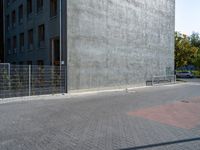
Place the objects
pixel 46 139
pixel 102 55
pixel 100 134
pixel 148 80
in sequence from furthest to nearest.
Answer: pixel 148 80 → pixel 102 55 → pixel 100 134 → pixel 46 139

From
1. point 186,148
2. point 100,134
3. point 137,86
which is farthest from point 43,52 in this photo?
point 186,148

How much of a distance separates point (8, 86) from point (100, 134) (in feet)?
28.8

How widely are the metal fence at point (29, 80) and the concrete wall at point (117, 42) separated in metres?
1.10

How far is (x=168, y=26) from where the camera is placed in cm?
2798

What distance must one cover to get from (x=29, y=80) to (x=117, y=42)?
8834mm

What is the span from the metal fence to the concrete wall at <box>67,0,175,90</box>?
43.2 inches

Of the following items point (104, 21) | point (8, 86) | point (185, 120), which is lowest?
point (185, 120)

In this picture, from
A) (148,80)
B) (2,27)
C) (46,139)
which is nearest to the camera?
(46,139)

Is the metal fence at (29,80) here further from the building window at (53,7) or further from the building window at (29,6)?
the building window at (29,6)

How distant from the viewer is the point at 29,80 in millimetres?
14789

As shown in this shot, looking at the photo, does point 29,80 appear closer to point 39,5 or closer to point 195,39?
point 39,5

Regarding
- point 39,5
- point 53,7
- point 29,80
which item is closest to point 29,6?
point 39,5

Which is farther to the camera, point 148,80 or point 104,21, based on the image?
point 148,80

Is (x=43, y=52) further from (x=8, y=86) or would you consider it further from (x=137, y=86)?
(x=137, y=86)
